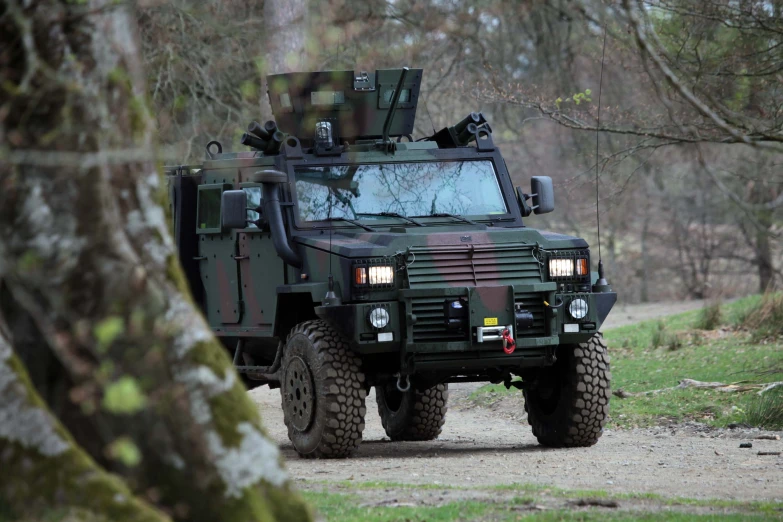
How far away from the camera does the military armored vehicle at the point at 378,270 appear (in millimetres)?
9203

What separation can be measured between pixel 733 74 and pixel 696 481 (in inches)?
174

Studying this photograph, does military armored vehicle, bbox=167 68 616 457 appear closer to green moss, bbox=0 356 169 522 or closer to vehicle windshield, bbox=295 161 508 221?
vehicle windshield, bbox=295 161 508 221

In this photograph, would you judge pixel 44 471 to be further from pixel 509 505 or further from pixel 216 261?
pixel 216 261

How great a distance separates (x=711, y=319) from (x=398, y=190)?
29.0ft

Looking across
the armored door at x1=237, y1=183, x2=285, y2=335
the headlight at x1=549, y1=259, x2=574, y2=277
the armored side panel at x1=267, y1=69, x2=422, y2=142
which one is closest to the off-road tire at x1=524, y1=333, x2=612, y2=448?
A: the headlight at x1=549, y1=259, x2=574, y2=277

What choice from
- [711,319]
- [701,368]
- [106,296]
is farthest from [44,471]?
[711,319]

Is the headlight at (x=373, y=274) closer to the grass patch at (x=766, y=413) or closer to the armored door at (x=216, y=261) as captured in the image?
the armored door at (x=216, y=261)

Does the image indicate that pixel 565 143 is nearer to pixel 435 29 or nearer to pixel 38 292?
pixel 435 29

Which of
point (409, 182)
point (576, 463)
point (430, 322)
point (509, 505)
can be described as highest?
point (409, 182)

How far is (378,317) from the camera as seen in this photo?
909 centimetres

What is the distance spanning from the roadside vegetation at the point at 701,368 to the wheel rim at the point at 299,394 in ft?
11.5

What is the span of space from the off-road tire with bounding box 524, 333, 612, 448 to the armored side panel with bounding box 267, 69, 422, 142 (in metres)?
2.46

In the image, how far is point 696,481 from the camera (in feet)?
26.6

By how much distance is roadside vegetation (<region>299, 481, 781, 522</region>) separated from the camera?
645cm
